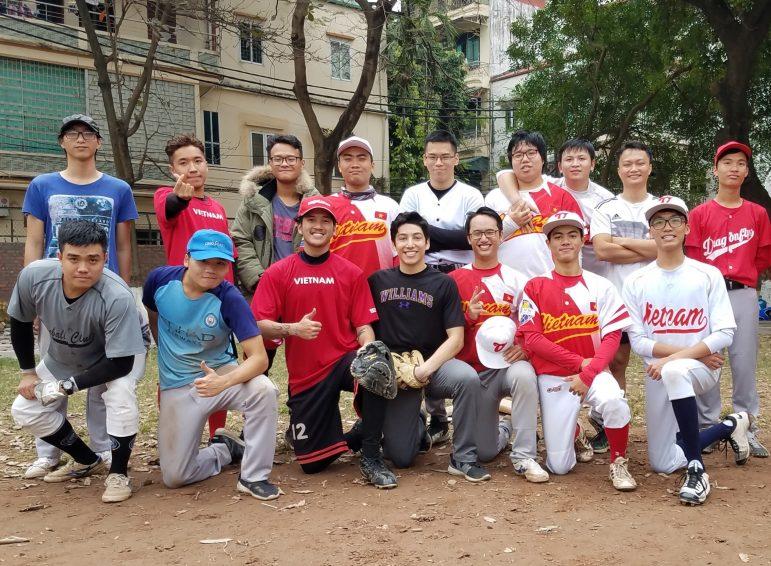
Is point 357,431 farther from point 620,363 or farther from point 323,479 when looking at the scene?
point 620,363

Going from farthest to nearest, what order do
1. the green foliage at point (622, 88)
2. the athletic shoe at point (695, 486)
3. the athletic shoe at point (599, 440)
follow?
1. the green foliage at point (622, 88)
2. the athletic shoe at point (599, 440)
3. the athletic shoe at point (695, 486)

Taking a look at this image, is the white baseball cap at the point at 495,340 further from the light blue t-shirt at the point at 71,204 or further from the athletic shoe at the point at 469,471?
the light blue t-shirt at the point at 71,204

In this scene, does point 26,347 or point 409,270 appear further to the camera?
point 409,270

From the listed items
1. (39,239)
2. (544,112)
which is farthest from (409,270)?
(544,112)

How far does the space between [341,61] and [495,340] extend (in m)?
21.9

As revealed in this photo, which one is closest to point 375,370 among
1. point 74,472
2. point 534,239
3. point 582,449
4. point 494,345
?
point 494,345

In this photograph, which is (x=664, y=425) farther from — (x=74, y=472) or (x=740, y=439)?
(x=74, y=472)

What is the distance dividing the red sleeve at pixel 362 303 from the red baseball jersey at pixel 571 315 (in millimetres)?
1023

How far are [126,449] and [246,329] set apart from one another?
3.56ft

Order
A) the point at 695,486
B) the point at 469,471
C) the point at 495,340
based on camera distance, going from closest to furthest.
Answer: the point at 695,486 → the point at 469,471 → the point at 495,340

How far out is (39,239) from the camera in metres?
5.11

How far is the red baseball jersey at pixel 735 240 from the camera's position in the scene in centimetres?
544

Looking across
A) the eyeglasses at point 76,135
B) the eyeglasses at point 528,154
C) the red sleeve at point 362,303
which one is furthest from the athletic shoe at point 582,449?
the eyeglasses at point 76,135

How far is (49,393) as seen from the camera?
4.66 meters
